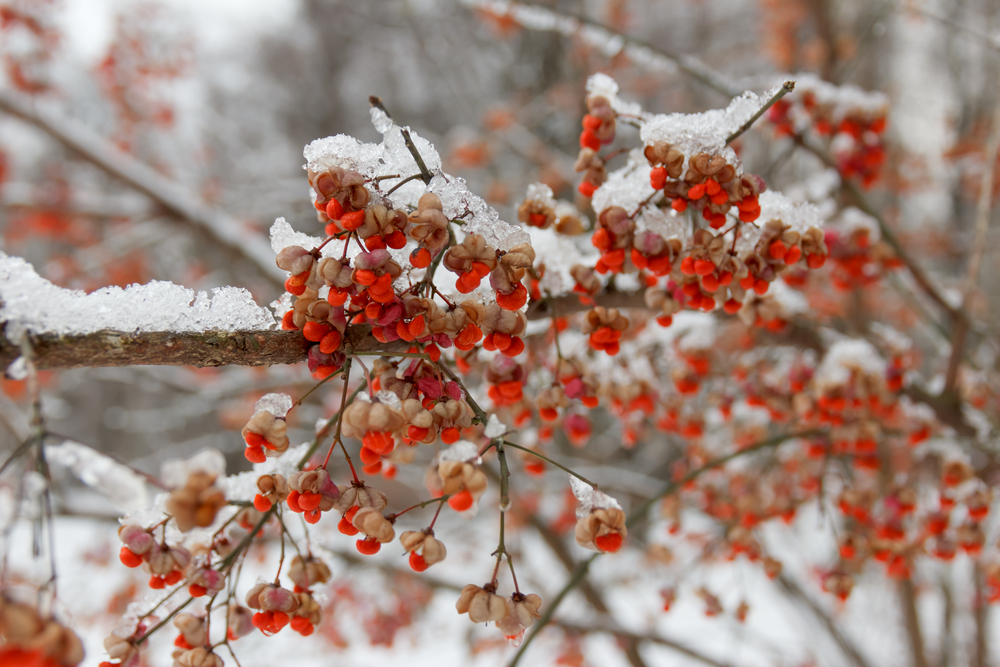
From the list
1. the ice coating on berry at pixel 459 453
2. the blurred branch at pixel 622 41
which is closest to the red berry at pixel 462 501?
the ice coating on berry at pixel 459 453

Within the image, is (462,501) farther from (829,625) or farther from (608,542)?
(829,625)

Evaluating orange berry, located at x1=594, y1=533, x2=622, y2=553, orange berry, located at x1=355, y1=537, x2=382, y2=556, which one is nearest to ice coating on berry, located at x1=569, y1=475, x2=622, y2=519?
orange berry, located at x1=594, y1=533, x2=622, y2=553

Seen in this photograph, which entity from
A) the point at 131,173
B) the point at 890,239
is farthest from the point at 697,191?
the point at 131,173

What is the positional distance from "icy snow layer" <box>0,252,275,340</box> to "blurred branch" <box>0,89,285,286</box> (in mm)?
2167

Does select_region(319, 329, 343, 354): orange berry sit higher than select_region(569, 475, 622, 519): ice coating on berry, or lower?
higher

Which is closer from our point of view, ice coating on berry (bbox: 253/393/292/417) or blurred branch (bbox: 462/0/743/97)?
ice coating on berry (bbox: 253/393/292/417)

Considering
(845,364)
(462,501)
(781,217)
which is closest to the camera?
(462,501)

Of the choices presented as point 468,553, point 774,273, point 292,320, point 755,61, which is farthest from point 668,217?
point 755,61

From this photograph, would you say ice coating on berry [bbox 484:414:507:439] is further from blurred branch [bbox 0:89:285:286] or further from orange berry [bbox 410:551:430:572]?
blurred branch [bbox 0:89:285:286]

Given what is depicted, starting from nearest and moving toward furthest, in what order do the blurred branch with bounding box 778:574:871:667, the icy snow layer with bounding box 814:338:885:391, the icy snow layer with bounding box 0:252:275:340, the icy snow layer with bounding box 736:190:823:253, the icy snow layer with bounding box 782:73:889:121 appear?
the icy snow layer with bounding box 0:252:275:340, the icy snow layer with bounding box 736:190:823:253, the icy snow layer with bounding box 814:338:885:391, the icy snow layer with bounding box 782:73:889:121, the blurred branch with bounding box 778:574:871:667

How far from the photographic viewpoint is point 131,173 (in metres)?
3.12

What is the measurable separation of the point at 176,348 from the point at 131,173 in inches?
113

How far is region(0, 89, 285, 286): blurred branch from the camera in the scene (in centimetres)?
301

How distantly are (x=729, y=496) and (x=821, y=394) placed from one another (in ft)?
2.90
